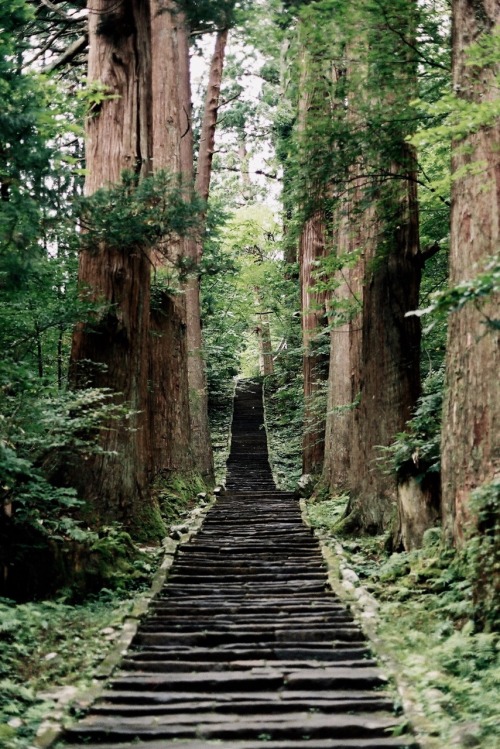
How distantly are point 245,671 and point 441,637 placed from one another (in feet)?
5.54

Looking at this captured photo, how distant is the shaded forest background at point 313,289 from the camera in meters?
6.89

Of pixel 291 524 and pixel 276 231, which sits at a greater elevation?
pixel 276 231

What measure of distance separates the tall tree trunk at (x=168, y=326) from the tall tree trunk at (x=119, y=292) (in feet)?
12.1

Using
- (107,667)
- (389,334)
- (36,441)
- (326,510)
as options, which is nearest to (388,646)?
(107,667)

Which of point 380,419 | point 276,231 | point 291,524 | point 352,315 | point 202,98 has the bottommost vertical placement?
point 291,524

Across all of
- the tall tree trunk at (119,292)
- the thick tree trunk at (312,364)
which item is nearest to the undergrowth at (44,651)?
the tall tree trunk at (119,292)

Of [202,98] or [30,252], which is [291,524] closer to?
[30,252]

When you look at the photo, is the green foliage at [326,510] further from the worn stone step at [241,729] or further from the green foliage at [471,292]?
the green foliage at [471,292]

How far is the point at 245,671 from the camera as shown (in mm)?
5930

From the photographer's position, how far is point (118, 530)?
9.05m

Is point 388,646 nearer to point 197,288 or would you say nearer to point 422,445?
point 422,445

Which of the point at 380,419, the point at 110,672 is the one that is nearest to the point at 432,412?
the point at 380,419

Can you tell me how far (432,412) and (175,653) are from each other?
176 inches

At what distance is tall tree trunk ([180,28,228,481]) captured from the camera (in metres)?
17.5
